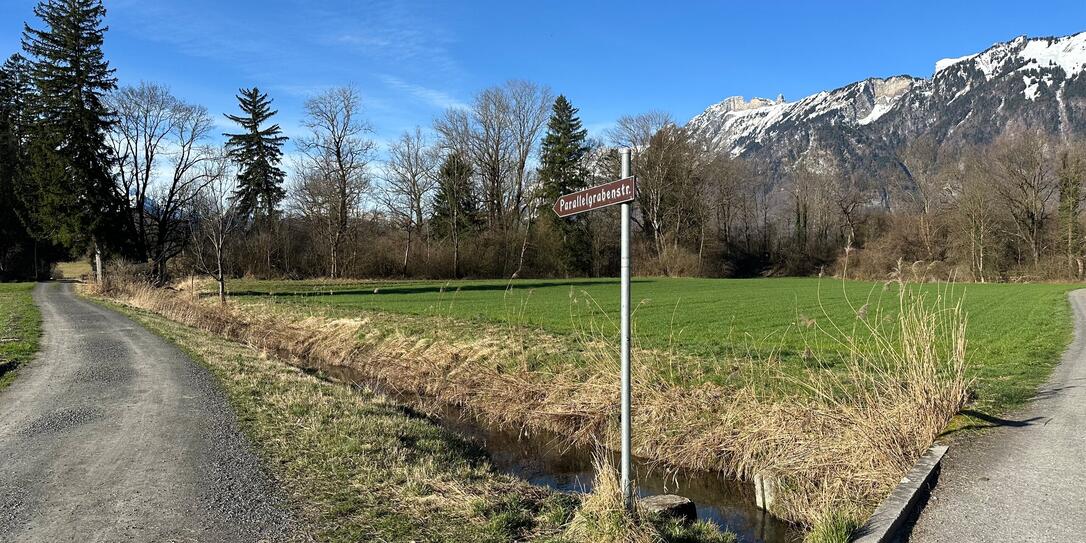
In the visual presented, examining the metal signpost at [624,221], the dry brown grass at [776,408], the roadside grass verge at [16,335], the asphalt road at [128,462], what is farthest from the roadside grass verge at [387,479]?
the roadside grass verge at [16,335]

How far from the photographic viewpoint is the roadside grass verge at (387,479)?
15.3 ft

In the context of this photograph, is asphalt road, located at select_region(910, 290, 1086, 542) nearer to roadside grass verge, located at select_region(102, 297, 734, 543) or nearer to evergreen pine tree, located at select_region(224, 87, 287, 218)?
roadside grass verge, located at select_region(102, 297, 734, 543)

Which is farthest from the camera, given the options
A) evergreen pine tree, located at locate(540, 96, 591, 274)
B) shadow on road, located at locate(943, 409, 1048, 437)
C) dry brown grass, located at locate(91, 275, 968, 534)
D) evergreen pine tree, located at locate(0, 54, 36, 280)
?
evergreen pine tree, located at locate(540, 96, 591, 274)

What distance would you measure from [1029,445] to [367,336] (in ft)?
44.9

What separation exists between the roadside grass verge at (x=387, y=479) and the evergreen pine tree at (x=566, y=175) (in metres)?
45.1

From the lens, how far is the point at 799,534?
589 centimetres

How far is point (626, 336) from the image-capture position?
416 cm

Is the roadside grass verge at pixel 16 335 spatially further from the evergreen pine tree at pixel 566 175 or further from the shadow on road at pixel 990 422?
the evergreen pine tree at pixel 566 175

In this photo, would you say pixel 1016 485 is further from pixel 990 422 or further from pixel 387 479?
pixel 387 479

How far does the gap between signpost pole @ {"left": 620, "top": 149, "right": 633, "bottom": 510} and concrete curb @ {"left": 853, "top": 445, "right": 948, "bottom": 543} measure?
66.3 inches

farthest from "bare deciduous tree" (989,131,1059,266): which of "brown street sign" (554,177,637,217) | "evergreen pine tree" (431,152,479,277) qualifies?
"brown street sign" (554,177,637,217)

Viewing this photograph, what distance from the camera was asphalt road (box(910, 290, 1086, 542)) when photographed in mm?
4355

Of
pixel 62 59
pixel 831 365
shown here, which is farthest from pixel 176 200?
pixel 831 365

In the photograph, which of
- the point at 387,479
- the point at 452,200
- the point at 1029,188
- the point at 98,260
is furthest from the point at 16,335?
the point at 1029,188
